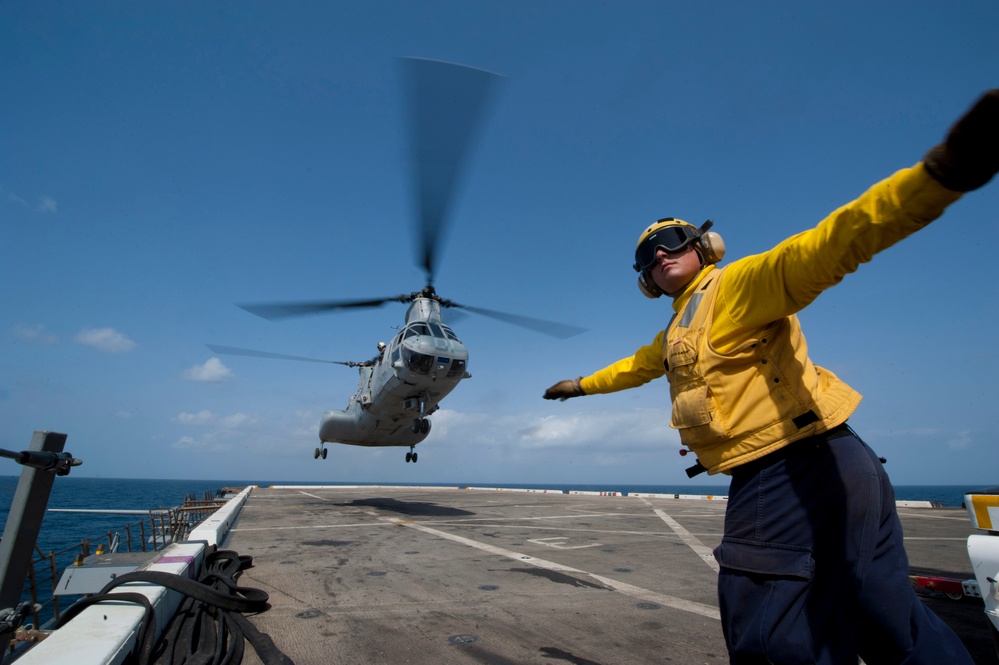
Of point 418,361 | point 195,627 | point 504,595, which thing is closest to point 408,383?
point 418,361

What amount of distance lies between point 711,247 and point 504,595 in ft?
12.8

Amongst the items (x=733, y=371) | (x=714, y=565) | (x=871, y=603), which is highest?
(x=733, y=371)

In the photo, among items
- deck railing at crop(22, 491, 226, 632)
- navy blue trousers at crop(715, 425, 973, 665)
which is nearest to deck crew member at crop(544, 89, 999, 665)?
navy blue trousers at crop(715, 425, 973, 665)

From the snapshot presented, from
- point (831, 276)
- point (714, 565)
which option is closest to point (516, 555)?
point (714, 565)

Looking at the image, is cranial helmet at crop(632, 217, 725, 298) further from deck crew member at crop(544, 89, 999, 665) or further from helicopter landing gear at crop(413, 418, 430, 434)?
helicopter landing gear at crop(413, 418, 430, 434)

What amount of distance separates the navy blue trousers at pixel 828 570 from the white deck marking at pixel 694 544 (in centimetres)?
287

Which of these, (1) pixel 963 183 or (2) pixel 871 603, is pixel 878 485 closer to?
(2) pixel 871 603

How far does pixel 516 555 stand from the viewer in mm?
7281

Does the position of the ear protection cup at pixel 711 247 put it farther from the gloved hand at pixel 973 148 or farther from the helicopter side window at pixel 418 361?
the helicopter side window at pixel 418 361

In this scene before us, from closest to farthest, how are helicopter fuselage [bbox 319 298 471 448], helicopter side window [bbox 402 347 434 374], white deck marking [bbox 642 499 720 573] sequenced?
1. white deck marking [bbox 642 499 720 573]
2. helicopter side window [bbox 402 347 434 374]
3. helicopter fuselage [bbox 319 298 471 448]

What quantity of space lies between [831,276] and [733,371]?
662 mm

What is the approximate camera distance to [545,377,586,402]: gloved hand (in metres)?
3.78

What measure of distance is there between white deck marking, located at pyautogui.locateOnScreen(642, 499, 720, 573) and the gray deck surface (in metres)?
0.06

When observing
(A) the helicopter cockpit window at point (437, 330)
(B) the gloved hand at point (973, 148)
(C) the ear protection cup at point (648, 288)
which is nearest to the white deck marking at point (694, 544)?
(C) the ear protection cup at point (648, 288)
